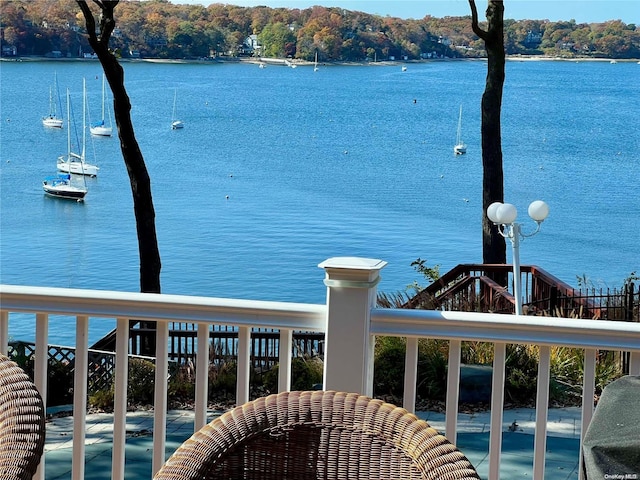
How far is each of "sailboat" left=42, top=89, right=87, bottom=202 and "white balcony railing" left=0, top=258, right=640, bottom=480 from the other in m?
30.0

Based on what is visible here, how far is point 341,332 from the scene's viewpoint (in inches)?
79.5

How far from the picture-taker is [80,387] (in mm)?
2207

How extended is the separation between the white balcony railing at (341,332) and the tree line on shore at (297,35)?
78.5 feet

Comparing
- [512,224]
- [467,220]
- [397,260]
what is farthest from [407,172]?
[512,224]

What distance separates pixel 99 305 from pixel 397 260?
23947 mm

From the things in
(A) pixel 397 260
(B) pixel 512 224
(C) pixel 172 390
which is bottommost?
(A) pixel 397 260

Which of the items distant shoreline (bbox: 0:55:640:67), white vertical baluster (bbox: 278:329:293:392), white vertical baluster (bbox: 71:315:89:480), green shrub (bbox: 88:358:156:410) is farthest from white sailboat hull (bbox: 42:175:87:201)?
white vertical baluster (bbox: 278:329:293:392)

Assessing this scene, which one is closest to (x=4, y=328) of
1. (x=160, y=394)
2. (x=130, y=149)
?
(x=160, y=394)

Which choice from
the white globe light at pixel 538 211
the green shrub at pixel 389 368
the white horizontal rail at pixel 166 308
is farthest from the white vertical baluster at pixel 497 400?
the white globe light at pixel 538 211

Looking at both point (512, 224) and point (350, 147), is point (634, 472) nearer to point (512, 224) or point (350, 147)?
point (512, 224)

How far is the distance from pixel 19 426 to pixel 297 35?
118 ft

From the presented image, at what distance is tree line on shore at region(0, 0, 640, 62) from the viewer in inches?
1053

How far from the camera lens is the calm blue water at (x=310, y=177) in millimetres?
25594

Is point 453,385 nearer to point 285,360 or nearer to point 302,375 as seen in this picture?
point 285,360
